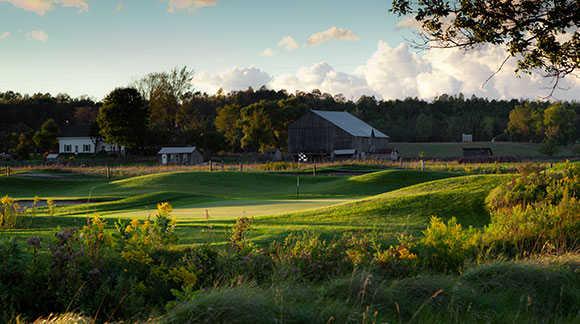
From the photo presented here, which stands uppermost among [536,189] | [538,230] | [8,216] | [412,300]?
[536,189]

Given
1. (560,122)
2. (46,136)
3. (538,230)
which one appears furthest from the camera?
(560,122)

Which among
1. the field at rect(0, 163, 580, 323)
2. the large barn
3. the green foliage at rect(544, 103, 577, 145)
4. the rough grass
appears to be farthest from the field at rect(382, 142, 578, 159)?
the rough grass

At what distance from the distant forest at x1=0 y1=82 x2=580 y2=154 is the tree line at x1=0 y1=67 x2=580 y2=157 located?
15 centimetres

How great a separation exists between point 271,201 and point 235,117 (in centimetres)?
7261

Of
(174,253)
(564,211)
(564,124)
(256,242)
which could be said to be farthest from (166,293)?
(564,124)

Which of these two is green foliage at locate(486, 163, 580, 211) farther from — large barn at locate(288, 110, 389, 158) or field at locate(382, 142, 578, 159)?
field at locate(382, 142, 578, 159)

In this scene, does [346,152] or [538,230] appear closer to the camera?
[538,230]

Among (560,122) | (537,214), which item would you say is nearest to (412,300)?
(537,214)

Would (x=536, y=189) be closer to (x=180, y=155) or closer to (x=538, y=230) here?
(x=538, y=230)

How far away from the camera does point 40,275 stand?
9039 millimetres

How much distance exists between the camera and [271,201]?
28.6 m

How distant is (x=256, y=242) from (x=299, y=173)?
37.8m

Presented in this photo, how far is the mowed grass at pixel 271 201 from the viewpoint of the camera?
15956 mm

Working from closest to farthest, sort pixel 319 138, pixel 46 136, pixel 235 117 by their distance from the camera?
pixel 319 138, pixel 46 136, pixel 235 117
